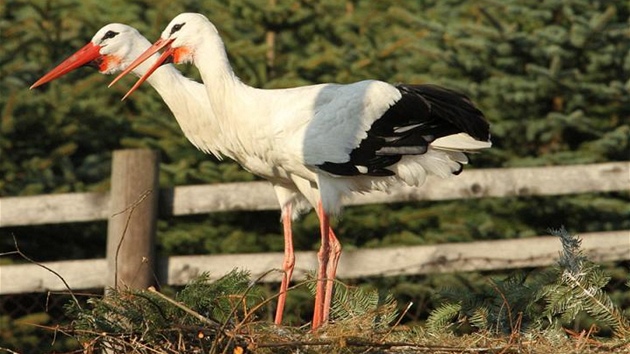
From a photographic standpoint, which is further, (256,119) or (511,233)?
(511,233)

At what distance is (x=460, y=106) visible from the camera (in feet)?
21.8

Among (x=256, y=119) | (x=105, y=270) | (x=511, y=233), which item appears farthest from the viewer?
(x=511, y=233)

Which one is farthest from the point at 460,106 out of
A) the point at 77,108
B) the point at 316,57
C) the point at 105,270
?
the point at 77,108

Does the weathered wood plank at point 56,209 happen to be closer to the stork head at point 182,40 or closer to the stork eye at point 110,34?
the stork eye at point 110,34

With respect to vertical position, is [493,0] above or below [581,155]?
above

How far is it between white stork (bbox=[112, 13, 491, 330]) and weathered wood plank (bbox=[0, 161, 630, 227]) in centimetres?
81

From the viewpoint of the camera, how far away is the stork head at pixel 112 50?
24.3ft

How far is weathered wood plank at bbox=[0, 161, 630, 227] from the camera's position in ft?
25.1

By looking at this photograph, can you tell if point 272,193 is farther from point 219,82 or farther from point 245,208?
point 219,82

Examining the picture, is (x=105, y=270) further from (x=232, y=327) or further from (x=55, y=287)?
(x=232, y=327)

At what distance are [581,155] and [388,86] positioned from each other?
2546 mm

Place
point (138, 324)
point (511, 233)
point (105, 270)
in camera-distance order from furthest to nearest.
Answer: point (511, 233) < point (105, 270) < point (138, 324)

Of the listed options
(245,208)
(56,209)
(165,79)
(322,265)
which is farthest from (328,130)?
(56,209)

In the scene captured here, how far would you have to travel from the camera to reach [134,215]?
752 centimetres
